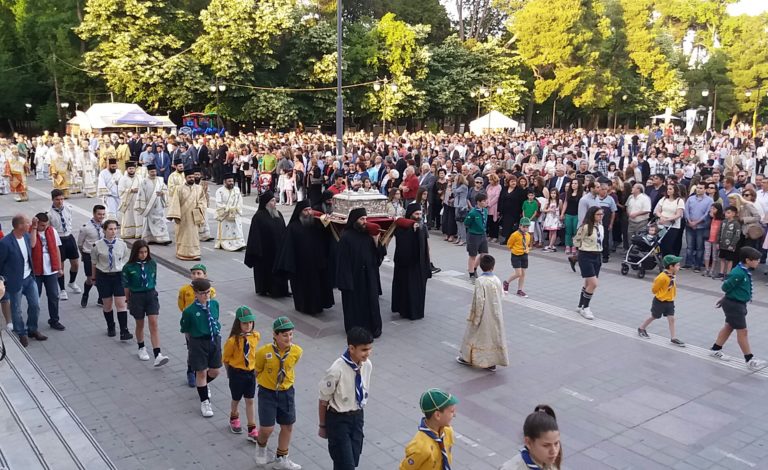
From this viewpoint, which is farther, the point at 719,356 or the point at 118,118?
the point at 118,118

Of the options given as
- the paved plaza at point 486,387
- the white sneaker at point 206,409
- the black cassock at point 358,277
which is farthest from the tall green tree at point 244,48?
the white sneaker at point 206,409

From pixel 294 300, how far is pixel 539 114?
54676 mm

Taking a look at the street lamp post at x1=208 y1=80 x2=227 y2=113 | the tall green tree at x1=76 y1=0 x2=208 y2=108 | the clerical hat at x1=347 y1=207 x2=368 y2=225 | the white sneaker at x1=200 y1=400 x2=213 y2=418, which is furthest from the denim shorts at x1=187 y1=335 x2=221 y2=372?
the tall green tree at x1=76 y1=0 x2=208 y2=108

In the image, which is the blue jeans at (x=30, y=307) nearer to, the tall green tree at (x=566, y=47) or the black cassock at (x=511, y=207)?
the black cassock at (x=511, y=207)

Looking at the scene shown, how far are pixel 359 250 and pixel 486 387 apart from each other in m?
2.50

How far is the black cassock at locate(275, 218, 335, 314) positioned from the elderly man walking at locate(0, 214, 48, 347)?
3.29 m

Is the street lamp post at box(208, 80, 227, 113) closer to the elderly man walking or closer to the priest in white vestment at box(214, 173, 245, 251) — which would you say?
the priest in white vestment at box(214, 173, 245, 251)

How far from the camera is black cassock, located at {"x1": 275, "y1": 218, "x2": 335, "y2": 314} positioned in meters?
10.1

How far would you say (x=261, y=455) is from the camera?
591 centimetres

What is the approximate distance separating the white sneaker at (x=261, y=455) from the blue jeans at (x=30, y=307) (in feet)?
15.2

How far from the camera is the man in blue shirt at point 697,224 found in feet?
43.1

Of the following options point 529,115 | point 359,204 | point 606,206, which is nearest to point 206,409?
point 359,204

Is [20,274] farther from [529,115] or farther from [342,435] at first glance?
[529,115]

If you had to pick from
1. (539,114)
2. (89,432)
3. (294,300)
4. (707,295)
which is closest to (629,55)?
(539,114)
